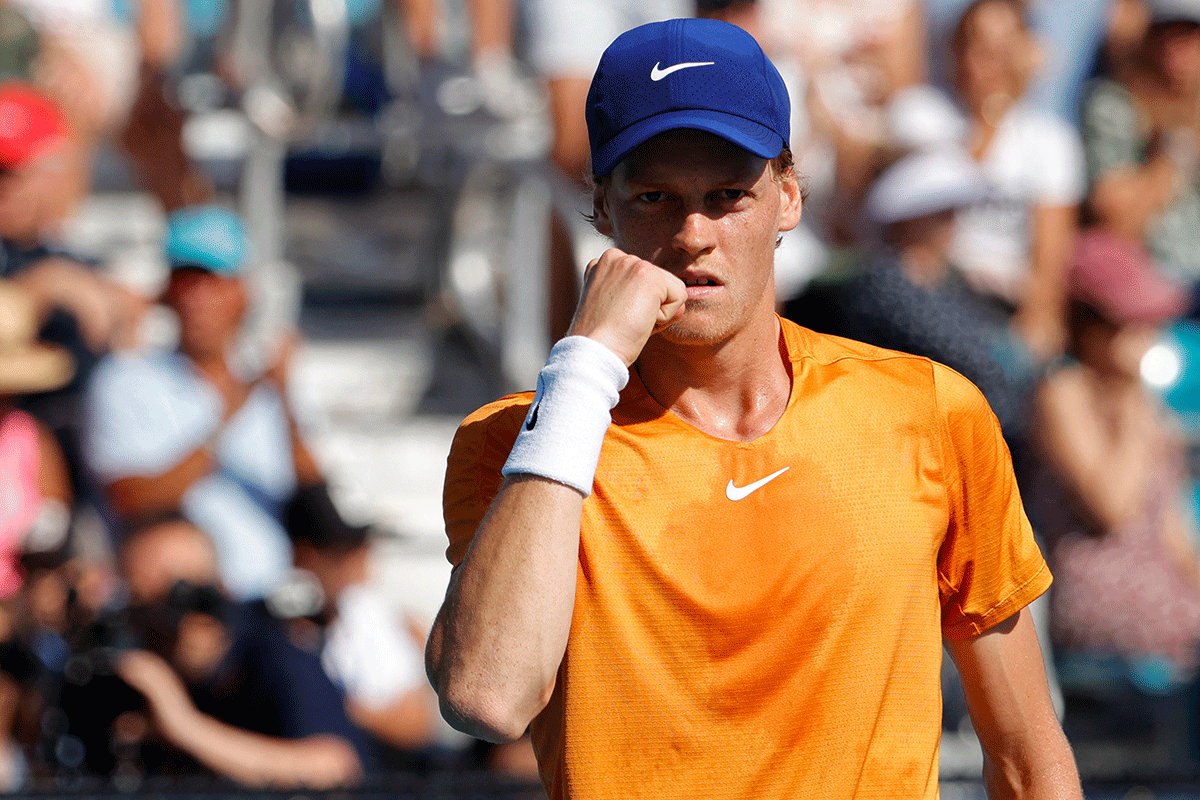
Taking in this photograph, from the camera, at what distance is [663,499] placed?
5.33ft

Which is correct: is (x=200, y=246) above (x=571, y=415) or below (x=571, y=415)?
below

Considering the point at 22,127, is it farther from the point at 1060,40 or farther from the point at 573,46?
the point at 1060,40

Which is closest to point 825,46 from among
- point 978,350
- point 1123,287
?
point 1123,287

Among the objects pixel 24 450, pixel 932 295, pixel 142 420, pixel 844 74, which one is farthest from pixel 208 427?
pixel 844 74

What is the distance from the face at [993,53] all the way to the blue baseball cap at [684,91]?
12.5 ft

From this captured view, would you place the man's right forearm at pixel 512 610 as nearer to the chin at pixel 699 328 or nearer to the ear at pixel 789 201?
the chin at pixel 699 328

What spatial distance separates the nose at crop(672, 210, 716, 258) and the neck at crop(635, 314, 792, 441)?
5.2 inches

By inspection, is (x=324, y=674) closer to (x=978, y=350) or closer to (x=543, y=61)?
(x=978, y=350)

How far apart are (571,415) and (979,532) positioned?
56cm

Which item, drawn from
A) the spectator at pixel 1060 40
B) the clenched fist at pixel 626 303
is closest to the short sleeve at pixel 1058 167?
the spectator at pixel 1060 40

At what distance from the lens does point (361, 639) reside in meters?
4.17

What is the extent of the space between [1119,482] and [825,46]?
7.31 ft

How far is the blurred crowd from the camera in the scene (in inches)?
150

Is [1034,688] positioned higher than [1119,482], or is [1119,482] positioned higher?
[1034,688]
